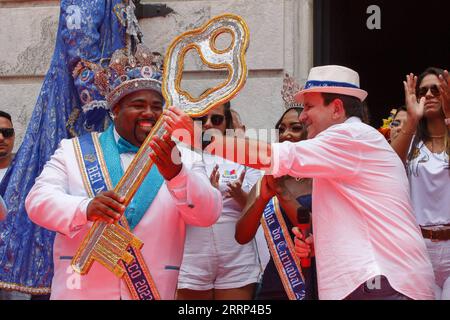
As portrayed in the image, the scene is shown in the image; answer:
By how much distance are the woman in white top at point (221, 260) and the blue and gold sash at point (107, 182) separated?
0.67 meters

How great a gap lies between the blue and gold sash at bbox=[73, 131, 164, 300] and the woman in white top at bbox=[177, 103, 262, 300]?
67 centimetres

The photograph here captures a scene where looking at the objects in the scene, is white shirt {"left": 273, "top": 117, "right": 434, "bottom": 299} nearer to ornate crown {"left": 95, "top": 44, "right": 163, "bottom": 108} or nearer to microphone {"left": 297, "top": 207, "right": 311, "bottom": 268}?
microphone {"left": 297, "top": 207, "right": 311, "bottom": 268}

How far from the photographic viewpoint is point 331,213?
16.2 ft

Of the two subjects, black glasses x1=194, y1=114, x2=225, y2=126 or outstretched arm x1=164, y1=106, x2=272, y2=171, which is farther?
black glasses x1=194, y1=114, x2=225, y2=126

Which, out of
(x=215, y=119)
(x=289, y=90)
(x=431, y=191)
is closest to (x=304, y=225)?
(x=431, y=191)

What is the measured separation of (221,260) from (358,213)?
1.38m

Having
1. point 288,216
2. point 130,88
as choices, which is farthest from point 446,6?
point 130,88

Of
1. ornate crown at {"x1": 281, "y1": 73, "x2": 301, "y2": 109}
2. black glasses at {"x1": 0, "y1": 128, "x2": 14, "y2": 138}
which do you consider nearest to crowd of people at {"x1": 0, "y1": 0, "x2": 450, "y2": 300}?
ornate crown at {"x1": 281, "y1": 73, "x2": 301, "y2": 109}

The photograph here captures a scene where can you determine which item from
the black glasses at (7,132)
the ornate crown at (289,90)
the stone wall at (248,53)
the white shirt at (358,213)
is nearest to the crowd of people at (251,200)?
the white shirt at (358,213)

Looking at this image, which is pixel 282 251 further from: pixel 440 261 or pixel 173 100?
pixel 173 100

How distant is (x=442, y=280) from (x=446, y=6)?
168 inches

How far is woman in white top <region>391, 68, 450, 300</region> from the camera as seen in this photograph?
5.72 meters

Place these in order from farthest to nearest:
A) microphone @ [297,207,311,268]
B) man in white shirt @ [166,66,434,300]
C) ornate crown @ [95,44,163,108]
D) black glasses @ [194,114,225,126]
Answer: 1. black glasses @ [194,114,225,126]
2. ornate crown @ [95,44,163,108]
3. microphone @ [297,207,311,268]
4. man in white shirt @ [166,66,434,300]

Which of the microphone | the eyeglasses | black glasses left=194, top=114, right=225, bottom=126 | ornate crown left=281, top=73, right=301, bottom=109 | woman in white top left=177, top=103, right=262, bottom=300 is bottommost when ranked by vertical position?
woman in white top left=177, top=103, right=262, bottom=300
